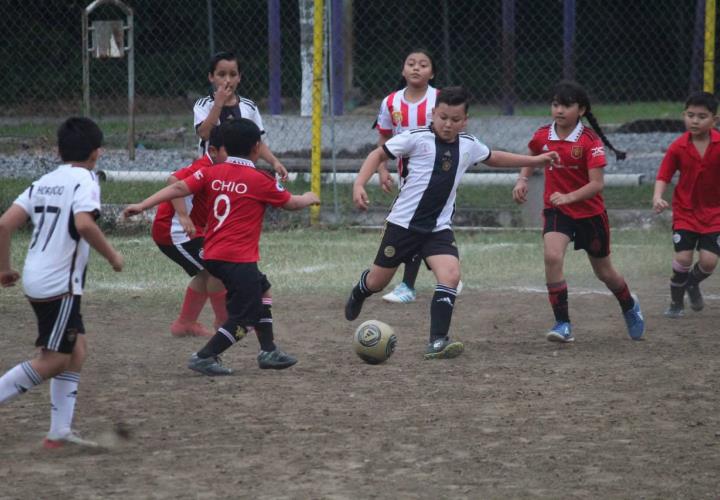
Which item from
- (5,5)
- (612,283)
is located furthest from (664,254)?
(5,5)

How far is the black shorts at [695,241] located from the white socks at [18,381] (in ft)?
14.9

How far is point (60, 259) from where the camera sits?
4691mm

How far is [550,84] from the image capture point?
23.6 meters

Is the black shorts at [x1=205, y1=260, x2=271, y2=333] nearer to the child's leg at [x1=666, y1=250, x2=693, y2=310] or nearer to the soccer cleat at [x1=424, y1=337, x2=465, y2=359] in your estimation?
the soccer cleat at [x1=424, y1=337, x2=465, y2=359]

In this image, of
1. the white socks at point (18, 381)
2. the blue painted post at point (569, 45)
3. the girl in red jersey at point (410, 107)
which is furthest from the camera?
the blue painted post at point (569, 45)

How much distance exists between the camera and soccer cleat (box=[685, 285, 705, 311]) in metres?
7.91

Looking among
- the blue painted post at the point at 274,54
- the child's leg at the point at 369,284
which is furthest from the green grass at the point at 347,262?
the blue painted post at the point at 274,54

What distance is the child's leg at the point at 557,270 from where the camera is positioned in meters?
6.85

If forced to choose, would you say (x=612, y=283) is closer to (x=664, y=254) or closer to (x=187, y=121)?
(x=664, y=254)

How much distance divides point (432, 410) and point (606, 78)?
63.6 ft

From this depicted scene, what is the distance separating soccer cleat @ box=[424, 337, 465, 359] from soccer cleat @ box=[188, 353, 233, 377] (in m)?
1.12

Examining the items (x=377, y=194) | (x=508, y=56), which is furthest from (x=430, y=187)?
(x=508, y=56)

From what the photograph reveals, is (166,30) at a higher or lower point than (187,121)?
higher

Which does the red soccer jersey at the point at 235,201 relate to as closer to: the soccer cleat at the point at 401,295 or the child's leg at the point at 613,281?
the child's leg at the point at 613,281
